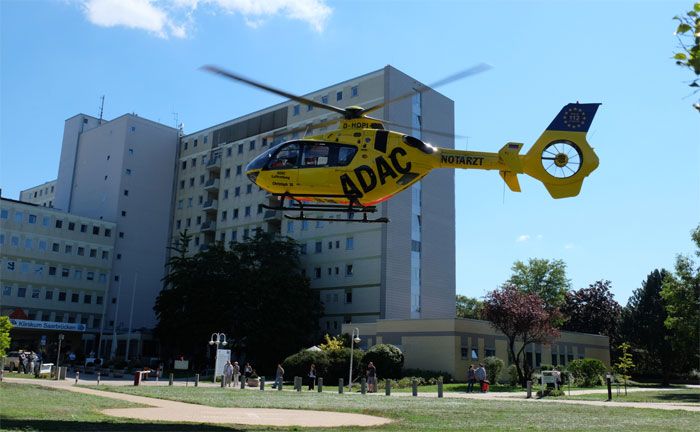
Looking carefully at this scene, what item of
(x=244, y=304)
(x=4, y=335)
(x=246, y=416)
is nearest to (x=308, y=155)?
(x=246, y=416)

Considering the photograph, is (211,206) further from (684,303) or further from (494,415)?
(494,415)

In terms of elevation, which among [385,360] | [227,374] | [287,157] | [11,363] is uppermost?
[287,157]

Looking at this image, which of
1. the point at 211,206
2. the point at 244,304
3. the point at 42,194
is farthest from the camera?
the point at 42,194

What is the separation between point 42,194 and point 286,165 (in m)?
112

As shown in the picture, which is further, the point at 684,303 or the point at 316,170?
the point at 684,303

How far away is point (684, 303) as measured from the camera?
45.5m

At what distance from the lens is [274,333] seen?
181 ft

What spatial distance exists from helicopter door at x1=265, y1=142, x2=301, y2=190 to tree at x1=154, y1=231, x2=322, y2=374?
35720 millimetres

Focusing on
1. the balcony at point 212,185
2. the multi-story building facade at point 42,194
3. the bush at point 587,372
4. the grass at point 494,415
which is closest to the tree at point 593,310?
the bush at point 587,372

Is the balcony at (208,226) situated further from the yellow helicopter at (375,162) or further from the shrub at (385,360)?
the yellow helicopter at (375,162)

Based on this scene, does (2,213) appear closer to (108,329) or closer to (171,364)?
(108,329)

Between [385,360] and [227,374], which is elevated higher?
[385,360]

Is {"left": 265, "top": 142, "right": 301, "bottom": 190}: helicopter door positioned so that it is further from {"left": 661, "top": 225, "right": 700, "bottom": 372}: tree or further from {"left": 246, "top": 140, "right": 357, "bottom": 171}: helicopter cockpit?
{"left": 661, "top": 225, "right": 700, "bottom": 372}: tree

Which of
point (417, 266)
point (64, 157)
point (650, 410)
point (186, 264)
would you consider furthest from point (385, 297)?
point (64, 157)
